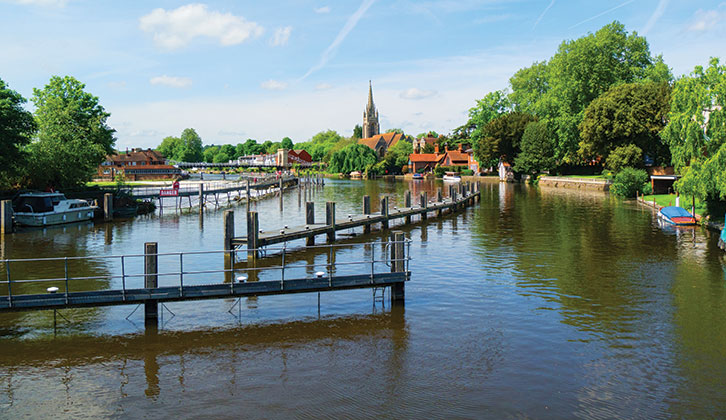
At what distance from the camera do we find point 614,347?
52.5 feet

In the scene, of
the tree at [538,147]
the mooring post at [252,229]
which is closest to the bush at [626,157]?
the tree at [538,147]

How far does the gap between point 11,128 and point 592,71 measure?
8397 cm

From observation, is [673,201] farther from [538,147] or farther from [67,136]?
[67,136]

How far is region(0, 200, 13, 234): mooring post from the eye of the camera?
1537 inches

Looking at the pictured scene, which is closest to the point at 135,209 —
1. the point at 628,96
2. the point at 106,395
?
the point at 106,395

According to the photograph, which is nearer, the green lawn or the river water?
the river water

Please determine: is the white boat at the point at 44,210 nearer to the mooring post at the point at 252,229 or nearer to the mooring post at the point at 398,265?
→ the mooring post at the point at 252,229

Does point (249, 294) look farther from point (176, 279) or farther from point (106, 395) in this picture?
point (176, 279)

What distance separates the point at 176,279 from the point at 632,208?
150 feet

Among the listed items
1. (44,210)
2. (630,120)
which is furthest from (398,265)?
(630,120)

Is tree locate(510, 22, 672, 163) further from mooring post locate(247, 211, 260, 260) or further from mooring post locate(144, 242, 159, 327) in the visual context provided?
mooring post locate(144, 242, 159, 327)

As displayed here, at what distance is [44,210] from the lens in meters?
43.2

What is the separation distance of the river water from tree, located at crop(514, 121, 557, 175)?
2917 inches

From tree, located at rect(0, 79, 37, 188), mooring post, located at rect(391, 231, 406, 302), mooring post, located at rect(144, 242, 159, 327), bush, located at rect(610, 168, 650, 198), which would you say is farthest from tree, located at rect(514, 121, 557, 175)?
mooring post, located at rect(144, 242, 159, 327)
